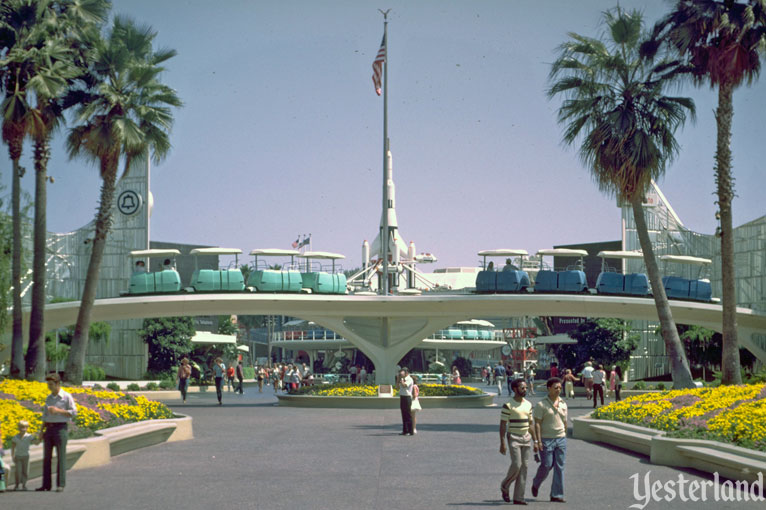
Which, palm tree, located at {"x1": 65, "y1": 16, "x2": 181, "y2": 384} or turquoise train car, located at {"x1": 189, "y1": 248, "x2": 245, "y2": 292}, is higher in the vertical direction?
palm tree, located at {"x1": 65, "y1": 16, "x2": 181, "y2": 384}

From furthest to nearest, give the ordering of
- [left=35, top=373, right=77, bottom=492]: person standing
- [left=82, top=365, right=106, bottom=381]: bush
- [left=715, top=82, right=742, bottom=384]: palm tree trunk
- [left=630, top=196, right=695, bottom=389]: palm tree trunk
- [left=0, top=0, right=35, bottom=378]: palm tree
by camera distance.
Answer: [left=82, top=365, right=106, bottom=381]: bush
[left=630, top=196, right=695, bottom=389]: palm tree trunk
[left=0, top=0, right=35, bottom=378]: palm tree
[left=715, top=82, right=742, bottom=384]: palm tree trunk
[left=35, top=373, right=77, bottom=492]: person standing

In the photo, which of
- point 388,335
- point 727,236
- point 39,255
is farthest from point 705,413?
point 388,335

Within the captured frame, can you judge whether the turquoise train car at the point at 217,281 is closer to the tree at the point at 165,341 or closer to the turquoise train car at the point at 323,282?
the turquoise train car at the point at 323,282

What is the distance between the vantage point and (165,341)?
5969 cm

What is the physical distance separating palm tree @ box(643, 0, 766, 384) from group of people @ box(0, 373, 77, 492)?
18314mm

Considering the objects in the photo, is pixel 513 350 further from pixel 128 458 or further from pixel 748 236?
pixel 128 458

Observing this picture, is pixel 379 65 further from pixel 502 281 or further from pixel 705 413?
pixel 705 413

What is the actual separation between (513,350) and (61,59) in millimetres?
75301

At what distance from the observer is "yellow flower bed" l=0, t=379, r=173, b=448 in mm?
A: 16078

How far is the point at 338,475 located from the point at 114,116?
18516 millimetres

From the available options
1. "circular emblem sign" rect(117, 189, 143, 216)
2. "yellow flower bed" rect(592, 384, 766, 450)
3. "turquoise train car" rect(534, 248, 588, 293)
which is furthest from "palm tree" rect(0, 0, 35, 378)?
"circular emblem sign" rect(117, 189, 143, 216)

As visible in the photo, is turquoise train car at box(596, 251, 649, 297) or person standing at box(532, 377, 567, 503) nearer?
person standing at box(532, 377, 567, 503)

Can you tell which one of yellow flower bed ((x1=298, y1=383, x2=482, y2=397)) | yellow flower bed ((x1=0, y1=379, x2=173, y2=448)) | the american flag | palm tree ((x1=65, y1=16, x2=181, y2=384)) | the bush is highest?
the american flag

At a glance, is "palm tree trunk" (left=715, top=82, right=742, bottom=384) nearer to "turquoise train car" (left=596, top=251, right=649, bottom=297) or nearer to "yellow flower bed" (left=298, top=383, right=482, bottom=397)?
"yellow flower bed" (left=298, top=383, right=482, bottom=397)
